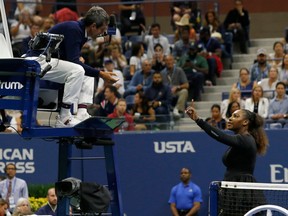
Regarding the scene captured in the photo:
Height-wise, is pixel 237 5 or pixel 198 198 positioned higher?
pixel 237 5

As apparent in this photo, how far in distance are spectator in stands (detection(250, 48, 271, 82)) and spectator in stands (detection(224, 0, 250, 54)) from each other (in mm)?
2088

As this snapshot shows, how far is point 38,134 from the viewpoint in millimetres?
12406

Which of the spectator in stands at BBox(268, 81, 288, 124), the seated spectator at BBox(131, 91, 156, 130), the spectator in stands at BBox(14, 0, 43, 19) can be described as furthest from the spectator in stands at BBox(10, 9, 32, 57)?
the spectator in stands at BBox(268, 81, 288, 124)

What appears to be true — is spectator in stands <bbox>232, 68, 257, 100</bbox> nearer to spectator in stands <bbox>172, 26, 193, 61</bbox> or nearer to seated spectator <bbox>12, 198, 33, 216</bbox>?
spectator in stands <bbox>172, 26, 193, 61</bbox>

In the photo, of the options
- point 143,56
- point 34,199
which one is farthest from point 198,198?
point 143,56

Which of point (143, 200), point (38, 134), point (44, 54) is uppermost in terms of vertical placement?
point (44, 54)

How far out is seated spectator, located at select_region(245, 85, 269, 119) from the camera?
20219 millimetres

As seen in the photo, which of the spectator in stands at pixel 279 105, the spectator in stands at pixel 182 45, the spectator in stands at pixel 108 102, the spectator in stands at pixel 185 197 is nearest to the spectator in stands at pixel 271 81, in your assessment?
the spectator in stands at pixel 279 105

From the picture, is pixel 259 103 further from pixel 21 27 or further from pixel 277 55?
pixel 21 27

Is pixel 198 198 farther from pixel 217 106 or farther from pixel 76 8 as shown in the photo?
pixel 76 8

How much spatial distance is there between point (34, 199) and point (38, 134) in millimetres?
8108

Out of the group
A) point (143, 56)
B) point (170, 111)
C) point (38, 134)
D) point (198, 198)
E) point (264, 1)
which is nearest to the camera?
point (38, 134)

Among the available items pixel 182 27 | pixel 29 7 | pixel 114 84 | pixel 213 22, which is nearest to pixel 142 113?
pixel 114 84

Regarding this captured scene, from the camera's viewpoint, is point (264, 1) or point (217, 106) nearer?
point (217, 106)
